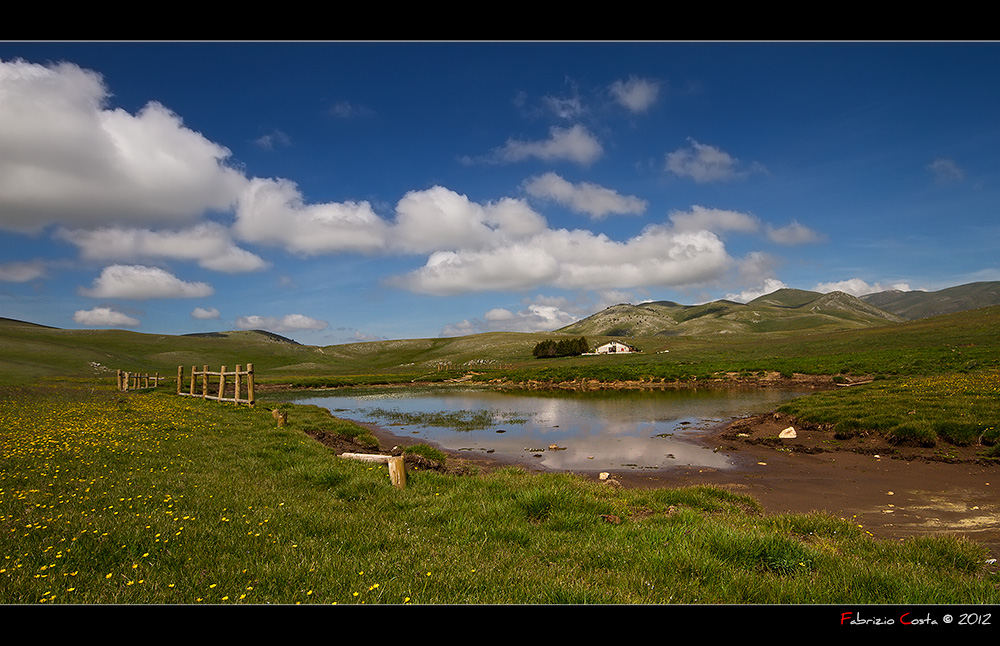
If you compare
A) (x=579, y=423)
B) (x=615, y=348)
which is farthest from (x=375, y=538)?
(x=615, y=348)

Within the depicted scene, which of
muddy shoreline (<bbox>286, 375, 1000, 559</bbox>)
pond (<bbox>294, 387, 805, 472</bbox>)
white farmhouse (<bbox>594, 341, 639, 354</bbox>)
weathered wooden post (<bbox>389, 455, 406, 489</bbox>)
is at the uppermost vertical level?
white farmhouse (<bbox>594, 341, 639, 354</bbox>)

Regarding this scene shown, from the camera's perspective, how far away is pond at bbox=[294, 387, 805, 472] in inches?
813

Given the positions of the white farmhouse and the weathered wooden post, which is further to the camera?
the white farmhouse

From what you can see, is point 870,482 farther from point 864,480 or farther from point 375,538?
point 375,538

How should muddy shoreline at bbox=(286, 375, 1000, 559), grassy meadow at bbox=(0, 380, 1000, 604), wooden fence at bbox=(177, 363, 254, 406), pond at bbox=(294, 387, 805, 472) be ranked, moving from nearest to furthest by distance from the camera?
grassy meadow at bbox=(0, 380, 1000, 604) < muddy shoreline at bbox=(286, 375, 1000, 559) < pond at bbox=(294, 387, 805, 472) < wooden fence at bbox=(177, 363, 254, 406)

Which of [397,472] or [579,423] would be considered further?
[579,423]

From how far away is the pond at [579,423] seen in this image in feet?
67.7

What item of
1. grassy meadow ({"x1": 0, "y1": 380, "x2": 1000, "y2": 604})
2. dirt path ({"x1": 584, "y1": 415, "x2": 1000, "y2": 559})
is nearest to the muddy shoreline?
dirt path ({"x1": 584, "y1": 415, "x2": 1000, "y2": 559})

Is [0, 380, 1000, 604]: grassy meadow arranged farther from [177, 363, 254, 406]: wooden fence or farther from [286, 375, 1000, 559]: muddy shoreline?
[177, 363, 254, 406]: wooden fence

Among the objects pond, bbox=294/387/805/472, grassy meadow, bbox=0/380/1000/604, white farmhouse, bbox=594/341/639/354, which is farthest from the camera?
white farmhouse, bbox=594/341/639/354

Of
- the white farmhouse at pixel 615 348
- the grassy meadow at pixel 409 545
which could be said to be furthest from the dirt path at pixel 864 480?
the white farmhouse at pixel 615 348

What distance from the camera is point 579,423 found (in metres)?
31.4

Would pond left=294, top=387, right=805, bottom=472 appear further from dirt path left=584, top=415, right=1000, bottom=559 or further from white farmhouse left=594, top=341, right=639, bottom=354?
white farmhouse left=594, top=341, right=639, bottom=354

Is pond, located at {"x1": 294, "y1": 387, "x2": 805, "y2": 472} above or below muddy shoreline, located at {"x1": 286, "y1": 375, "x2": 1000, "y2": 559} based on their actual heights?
below
